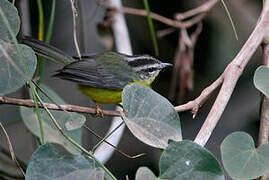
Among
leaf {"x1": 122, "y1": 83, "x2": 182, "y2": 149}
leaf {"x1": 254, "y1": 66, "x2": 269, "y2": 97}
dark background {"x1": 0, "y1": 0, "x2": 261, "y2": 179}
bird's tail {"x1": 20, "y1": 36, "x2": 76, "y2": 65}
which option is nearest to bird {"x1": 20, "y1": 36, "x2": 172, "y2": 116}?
bird's tail {"x1": 20, "y1": 36, "x2": 76, "y2": 65}

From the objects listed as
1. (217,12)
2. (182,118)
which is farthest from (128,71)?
(217,12)

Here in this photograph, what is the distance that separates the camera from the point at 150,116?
57.8 inches

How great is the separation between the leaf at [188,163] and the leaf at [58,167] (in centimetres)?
21

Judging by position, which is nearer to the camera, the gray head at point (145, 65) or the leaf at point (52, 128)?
the leaf at point (52, 128)

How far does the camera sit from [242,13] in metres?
3.98

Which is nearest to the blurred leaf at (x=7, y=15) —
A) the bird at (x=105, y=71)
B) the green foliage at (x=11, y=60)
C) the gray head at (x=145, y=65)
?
the green foliage at (x=11, y=60)

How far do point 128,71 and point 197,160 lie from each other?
1.72m

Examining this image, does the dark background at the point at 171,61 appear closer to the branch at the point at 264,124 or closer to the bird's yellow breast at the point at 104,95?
the bird's yellow breast at the point at 104,95

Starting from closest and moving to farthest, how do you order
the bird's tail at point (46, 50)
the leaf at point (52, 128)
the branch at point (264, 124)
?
the branch at point (264, 124), the leaf at point (52, 128), the bird's tail at point (46, 50)

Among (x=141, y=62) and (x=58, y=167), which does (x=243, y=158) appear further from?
(x=141, y=62)

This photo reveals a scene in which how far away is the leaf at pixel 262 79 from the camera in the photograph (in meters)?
1.51

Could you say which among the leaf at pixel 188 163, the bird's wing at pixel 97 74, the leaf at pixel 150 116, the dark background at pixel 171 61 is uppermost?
the leaf at pixel 150 116

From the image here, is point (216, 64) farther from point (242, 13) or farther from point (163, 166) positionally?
point (163, 166)

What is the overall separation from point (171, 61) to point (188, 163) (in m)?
3.01
